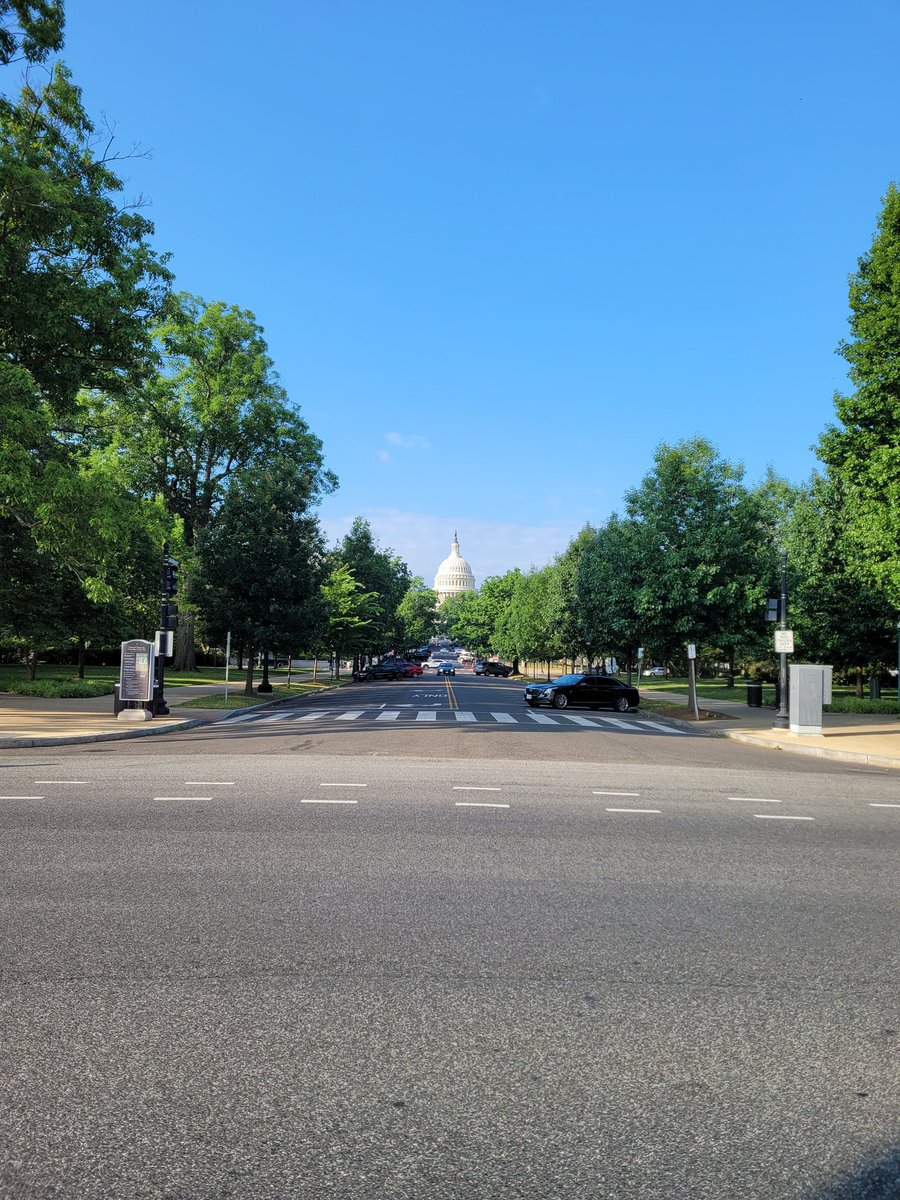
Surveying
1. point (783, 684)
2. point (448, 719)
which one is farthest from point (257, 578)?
point (783, 684)

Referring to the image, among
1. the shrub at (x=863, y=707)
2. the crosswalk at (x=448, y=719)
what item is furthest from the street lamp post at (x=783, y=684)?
the shrub at (x=863, y=707)

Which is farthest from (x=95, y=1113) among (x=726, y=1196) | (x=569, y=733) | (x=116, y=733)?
(x=569, y=733)

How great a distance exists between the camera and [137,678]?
2311cm

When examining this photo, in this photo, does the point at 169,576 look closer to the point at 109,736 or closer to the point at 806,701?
the point at 109,736

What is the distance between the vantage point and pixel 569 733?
71.2ft

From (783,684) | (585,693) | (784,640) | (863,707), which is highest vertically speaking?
(784,640)

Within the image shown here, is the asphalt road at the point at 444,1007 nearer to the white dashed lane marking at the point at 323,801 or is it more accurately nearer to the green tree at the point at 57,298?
the white dashed lane marking at the point at 323,801

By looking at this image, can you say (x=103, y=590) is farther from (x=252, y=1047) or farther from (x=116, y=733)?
(x=252, y=1047)

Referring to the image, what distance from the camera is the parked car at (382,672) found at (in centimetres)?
6923

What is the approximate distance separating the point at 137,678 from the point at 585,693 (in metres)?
17.3

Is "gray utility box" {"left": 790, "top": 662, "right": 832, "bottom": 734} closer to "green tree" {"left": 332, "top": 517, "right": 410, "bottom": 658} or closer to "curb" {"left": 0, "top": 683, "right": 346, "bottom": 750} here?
"curb" {"left": 0, "top": 683, "right": 346, "bottom": 750}

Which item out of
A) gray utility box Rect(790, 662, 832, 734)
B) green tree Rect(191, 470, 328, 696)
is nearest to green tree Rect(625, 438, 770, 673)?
gray utility box Rect(790, 662, 832, 734)

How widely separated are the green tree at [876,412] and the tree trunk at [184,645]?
35.7m

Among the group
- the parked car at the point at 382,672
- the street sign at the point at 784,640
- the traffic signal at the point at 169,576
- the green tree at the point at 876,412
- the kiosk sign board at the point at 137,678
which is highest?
the green tree at the point at 876,412
